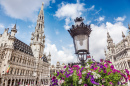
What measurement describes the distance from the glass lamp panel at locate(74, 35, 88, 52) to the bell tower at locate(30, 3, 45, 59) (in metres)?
50.3

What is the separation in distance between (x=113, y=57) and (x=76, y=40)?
53.8 meters

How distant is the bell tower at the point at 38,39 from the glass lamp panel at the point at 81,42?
50.3 metres

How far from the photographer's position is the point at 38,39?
57062 mm

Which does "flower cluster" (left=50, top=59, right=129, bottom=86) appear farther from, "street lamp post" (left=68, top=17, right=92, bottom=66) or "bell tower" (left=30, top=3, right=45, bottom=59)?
"bell tower" (left=30, top=3, right=45, bottom=59)

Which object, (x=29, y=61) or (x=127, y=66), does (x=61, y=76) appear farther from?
(x=29, y=61)

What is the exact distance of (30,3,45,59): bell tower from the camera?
176 feet

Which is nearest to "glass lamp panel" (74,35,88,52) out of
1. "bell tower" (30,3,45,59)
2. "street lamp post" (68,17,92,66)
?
"street lamp post" (68,17,92,66)

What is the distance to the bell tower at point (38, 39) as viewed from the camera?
53.5 m

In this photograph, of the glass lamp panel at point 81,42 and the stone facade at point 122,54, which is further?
the stone facade at point 122,54

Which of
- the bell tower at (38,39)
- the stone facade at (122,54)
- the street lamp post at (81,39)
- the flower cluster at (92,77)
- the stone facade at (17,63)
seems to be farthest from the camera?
the bell tower at (38,39)

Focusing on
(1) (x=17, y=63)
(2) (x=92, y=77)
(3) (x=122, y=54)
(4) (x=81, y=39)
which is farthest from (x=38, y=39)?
(2) (x=92, y=77)

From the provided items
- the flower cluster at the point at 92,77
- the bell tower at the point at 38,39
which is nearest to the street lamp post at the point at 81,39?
the flower cluster at the point at 92,77

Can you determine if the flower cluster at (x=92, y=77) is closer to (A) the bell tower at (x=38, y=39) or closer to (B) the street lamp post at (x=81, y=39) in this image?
(B) the street lamp post at (x=81, y=39)

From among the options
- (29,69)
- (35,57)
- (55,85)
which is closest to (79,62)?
(55,85)
